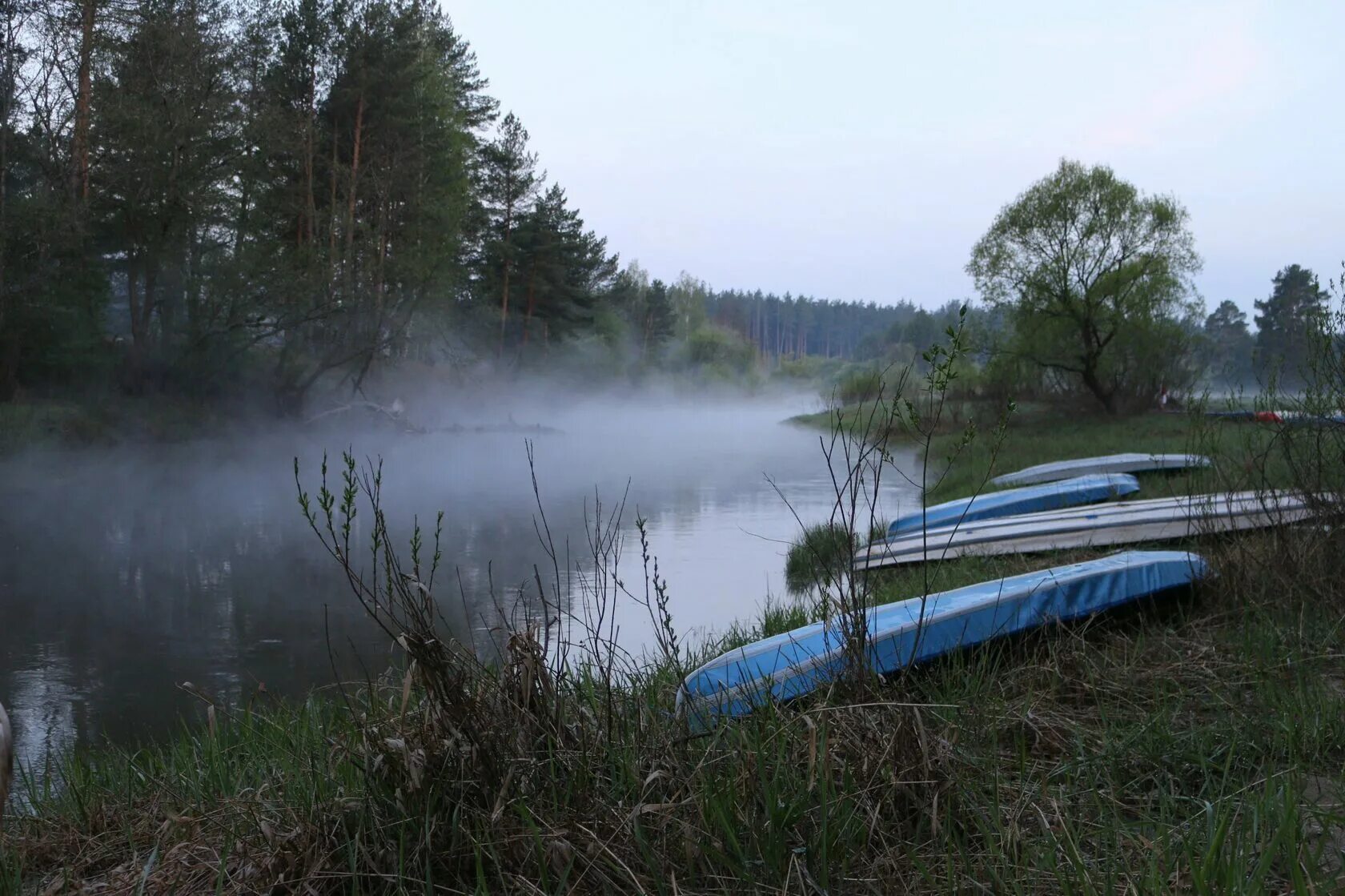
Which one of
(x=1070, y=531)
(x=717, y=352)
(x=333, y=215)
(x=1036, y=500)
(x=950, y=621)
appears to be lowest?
(x=717, y=352)

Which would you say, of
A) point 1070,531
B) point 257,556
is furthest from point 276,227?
point 1070,531

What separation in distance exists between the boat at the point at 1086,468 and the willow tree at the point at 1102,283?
12726mm

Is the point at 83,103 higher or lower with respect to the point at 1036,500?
higher

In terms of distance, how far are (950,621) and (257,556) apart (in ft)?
31.5

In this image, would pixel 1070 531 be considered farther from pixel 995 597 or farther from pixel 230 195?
pixel 230 195

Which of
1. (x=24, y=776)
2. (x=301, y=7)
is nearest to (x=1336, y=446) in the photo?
(x=24, y=776)

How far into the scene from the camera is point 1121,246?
26.5 meters

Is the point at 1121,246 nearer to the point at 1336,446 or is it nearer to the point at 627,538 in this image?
the point at 627,538

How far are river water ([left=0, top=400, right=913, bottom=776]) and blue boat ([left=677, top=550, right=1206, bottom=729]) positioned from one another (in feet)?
3.32

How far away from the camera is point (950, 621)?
4.53 meters

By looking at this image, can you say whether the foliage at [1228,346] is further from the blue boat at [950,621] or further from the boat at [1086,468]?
the blue boat at [950,621]

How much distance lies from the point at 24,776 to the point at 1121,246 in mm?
26619

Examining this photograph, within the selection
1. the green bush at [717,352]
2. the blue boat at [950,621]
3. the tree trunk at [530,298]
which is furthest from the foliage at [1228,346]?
the green bush at [717,352]

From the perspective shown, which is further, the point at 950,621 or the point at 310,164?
the point at 310,164
